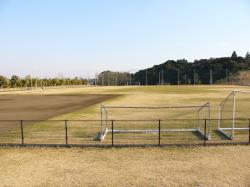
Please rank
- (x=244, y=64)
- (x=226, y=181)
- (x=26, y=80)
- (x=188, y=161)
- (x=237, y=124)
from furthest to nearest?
(x=244, y=64) < (x=26, y=80) < (x=237, y=124) < (x=188, y=161) < (x=226, y=181)

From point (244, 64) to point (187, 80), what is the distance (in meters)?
31.4

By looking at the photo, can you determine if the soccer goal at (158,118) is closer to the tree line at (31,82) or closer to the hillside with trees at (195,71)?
the tree line at (31,82)

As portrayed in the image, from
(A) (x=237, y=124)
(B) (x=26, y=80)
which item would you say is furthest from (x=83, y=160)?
(B) (x=26, y=80)

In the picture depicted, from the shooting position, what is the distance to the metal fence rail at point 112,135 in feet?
55.4

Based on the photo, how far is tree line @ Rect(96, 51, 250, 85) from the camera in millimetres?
171625

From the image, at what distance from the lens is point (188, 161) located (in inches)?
524

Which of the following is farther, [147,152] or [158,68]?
[158,68]

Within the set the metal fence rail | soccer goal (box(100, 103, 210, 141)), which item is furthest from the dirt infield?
soccer goal (box(100, 103, 210, 141))

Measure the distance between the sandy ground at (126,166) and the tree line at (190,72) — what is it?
497 feet

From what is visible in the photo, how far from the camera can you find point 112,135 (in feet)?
51.1

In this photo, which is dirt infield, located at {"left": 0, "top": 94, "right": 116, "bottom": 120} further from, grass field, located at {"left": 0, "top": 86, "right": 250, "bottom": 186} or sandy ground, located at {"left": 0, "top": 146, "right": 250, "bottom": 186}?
sandy ground, located at {"left": 0, "top": 146, "right": 250, "bottom": 186}

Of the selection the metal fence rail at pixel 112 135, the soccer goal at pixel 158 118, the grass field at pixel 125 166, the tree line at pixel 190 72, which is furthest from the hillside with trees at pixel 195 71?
the grass field at pixel 125 166

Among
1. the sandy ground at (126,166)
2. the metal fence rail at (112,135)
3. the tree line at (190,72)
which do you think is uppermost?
the tree line at (190,72)

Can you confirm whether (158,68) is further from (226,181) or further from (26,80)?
(226,181)
